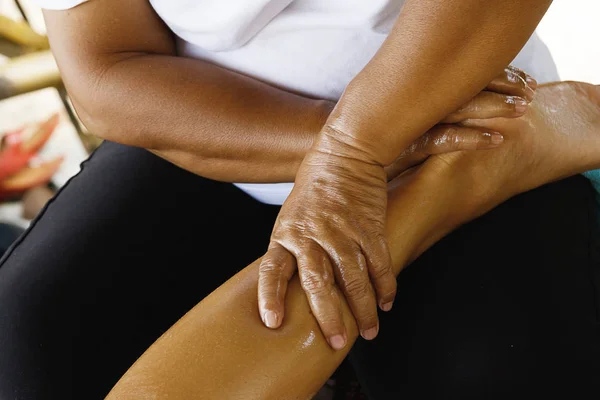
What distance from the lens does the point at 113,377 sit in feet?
2.43

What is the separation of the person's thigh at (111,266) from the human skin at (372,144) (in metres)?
0.27

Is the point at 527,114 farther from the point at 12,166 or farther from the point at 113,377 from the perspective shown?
the point at 12,166

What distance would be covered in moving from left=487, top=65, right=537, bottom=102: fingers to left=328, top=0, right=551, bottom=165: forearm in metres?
0.05

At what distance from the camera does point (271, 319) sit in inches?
22.2

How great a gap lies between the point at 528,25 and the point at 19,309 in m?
0.71

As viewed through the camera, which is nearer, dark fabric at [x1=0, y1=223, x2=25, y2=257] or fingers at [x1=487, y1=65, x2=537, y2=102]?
fingers at [x1=487, y1=65, x2=537, y2=102]

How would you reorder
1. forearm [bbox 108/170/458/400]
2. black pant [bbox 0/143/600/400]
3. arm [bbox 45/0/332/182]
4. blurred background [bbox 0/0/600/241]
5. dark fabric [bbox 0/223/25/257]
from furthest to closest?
dark fabric [bbox 0/223/25/257], blurred background [bbox 0/0/600/241], arm [bbox 45/0/332/182], black pant [bbox 0/143/600/400], forearm [bbox 108/170/458/400]

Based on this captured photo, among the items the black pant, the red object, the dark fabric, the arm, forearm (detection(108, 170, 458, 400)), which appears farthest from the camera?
the red object

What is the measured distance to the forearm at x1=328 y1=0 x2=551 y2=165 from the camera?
573mm

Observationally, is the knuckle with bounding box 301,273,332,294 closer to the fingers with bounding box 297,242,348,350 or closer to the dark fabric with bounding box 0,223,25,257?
the fingers with bounding box 297,242,348,350

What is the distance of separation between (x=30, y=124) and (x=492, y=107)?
1.73 meters


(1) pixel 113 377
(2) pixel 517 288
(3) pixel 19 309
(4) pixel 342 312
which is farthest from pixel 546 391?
(3) pixel 19 309

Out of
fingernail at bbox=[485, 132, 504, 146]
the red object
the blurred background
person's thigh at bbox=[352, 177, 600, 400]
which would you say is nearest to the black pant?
person's thigh at bbox=[352, 177, 600, 400]

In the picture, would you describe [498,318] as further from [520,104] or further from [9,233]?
[9,233]
